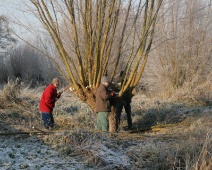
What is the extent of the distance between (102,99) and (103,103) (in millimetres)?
100

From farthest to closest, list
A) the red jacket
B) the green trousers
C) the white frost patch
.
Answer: the red jacket, the green trousers, the white frost patch

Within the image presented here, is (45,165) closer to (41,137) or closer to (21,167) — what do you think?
(21,167)

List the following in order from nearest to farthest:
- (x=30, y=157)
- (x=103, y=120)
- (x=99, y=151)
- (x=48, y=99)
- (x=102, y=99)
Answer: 1. (x=30, y=157)
2. (x=99, y=151)
3. (x=102, y=99)
4. (x=103, y=120)
5. (x=48, y=99)

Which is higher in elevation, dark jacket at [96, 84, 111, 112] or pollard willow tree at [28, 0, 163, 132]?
pollard willow tree at [28, 0, 163, 132]

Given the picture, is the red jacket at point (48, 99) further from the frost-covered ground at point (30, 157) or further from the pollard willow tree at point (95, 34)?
the frost-covered ground at point (30, 157)

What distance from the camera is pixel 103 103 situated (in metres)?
7.75

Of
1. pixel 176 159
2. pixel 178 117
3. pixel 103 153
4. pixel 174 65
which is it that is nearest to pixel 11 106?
pixel 178 117

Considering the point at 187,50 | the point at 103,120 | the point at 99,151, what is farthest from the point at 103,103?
the point at 187,50

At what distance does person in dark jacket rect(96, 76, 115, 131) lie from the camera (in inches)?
301

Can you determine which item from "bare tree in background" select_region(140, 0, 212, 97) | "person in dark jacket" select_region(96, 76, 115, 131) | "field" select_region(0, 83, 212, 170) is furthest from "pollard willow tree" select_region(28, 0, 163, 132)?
"bare tree in background" select_region(140, 0, 212, 97)

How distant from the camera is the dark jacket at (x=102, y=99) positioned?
7634mm

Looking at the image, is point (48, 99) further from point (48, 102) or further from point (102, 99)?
point (102, 99)

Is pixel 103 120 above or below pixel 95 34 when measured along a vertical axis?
below

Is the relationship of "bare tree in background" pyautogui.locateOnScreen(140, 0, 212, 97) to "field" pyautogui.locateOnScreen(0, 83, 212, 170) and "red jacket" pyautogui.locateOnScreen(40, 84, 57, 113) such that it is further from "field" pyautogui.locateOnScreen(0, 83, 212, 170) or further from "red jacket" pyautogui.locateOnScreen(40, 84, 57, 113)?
"field" pyautogui.locateOnScreen(0, 83, 212, 170)
